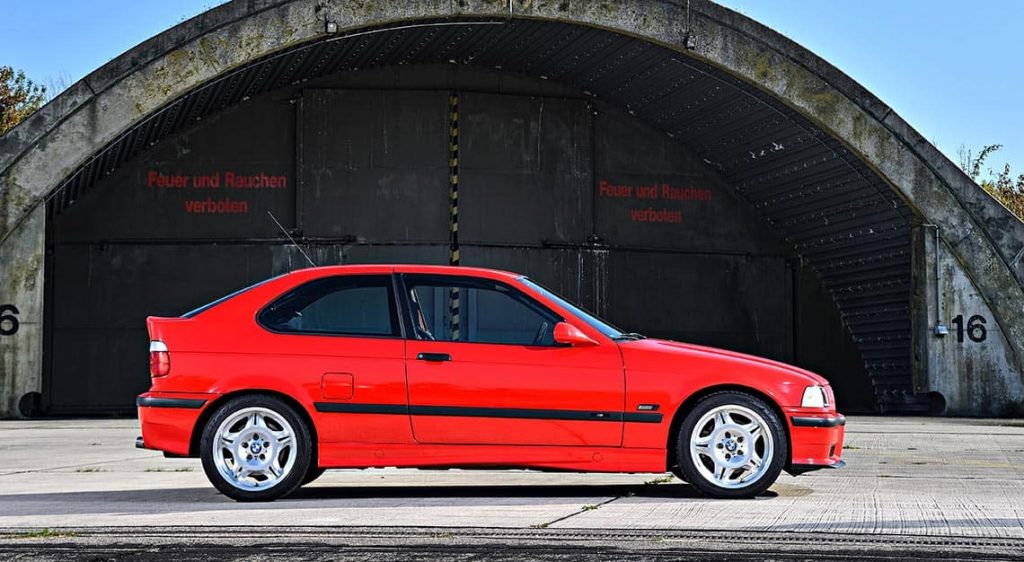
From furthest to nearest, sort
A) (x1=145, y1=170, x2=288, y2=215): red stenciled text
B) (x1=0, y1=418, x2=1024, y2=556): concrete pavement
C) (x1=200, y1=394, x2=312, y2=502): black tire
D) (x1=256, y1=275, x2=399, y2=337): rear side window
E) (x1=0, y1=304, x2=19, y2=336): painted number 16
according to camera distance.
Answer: (x1=145, y1=170, x2=288, y2=215): red stenciled text, (x1=0, y1=304, x2=19, y2=336): painted number 16, (x1=256, y1=275, x2=399, y2=337): rear side window, (x1=200, y1=394, x2=312, y2=502): black tire, (x1=0, y1=418, x2=1024, y2=556): concrete pavement

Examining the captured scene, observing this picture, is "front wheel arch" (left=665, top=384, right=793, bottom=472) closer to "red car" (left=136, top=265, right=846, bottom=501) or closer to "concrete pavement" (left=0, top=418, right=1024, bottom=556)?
"red car" (left=136, top=265, right=846, bottom=501)

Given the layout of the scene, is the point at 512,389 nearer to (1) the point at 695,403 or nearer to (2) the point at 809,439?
(1) the point at 695,403

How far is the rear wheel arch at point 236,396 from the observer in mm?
7883

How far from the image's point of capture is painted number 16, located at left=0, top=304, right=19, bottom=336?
1961cm

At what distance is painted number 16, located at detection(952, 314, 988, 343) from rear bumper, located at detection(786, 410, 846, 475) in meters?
14.9

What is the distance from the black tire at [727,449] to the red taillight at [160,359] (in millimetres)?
3111

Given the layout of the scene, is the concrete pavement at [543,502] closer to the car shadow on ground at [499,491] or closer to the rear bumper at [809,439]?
the car shadow on ground at [499,491]

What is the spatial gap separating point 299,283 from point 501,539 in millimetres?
2988

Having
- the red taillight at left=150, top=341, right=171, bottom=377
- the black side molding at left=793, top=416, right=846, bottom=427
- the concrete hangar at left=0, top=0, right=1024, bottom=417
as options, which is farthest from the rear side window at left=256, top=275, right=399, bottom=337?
the concrete hangar at left=0, top=0, right=1024, bottom=417

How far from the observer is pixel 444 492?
8336mm

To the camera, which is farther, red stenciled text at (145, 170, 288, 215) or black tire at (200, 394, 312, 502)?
red stenciled text at (145, 170, 288, 215)

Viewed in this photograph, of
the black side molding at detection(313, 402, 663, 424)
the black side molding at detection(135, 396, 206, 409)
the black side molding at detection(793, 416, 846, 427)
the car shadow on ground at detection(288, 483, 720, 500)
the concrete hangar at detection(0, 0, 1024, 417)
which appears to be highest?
the concrete hangar at detection(0, 0, 1024, 417)

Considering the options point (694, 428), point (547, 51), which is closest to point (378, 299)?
point (694, 428)

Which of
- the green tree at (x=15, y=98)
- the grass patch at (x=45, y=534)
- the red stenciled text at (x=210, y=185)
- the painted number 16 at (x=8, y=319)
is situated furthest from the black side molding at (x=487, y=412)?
the green tree at (x=15, y=98)
